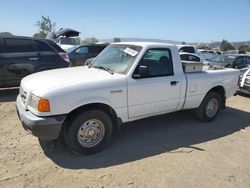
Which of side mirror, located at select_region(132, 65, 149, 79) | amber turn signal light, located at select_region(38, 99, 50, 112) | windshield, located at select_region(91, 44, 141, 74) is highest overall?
windshield, located at select_region(91, 44, 141, 74)

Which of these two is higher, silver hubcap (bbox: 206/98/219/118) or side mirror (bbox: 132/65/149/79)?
side mirror (bbox: 132/65/149/79)

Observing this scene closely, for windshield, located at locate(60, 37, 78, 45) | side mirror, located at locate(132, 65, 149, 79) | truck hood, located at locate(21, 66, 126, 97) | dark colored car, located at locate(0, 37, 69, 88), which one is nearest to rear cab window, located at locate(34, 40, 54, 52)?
dark colored car, located at locate(0, 37, 69, 88)

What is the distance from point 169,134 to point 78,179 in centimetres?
239

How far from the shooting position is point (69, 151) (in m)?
4.20

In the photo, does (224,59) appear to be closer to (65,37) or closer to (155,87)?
(155,87)

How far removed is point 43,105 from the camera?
3.61 meters

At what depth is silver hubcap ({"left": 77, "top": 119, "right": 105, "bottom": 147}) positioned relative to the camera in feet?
13.3

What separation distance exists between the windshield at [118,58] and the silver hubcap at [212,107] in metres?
2.42

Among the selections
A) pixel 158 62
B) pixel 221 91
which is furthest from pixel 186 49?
pixel 158 62

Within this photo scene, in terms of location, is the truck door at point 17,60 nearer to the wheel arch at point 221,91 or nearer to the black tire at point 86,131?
the black tire at point 86,131

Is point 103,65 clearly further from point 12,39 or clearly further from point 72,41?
point 72,41

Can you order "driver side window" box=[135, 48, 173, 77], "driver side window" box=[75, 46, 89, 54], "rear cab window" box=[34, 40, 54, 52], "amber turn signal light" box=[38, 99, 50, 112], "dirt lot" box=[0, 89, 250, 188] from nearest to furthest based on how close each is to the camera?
"dirt lot" box=[0, 89, 250, 188], "amber turn signal light" box=[38, 99, 50, 112], "driver side window" box=[135, 48, 173, 77], "rear cab window" box=[34, 40, 54, 52], "driver side window" box=[75, 46, 89, 54]

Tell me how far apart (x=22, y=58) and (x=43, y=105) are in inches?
183

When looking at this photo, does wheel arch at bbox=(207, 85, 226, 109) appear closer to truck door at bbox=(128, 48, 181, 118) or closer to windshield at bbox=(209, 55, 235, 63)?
truck door at bbox=(128, 48, 181, 118)
